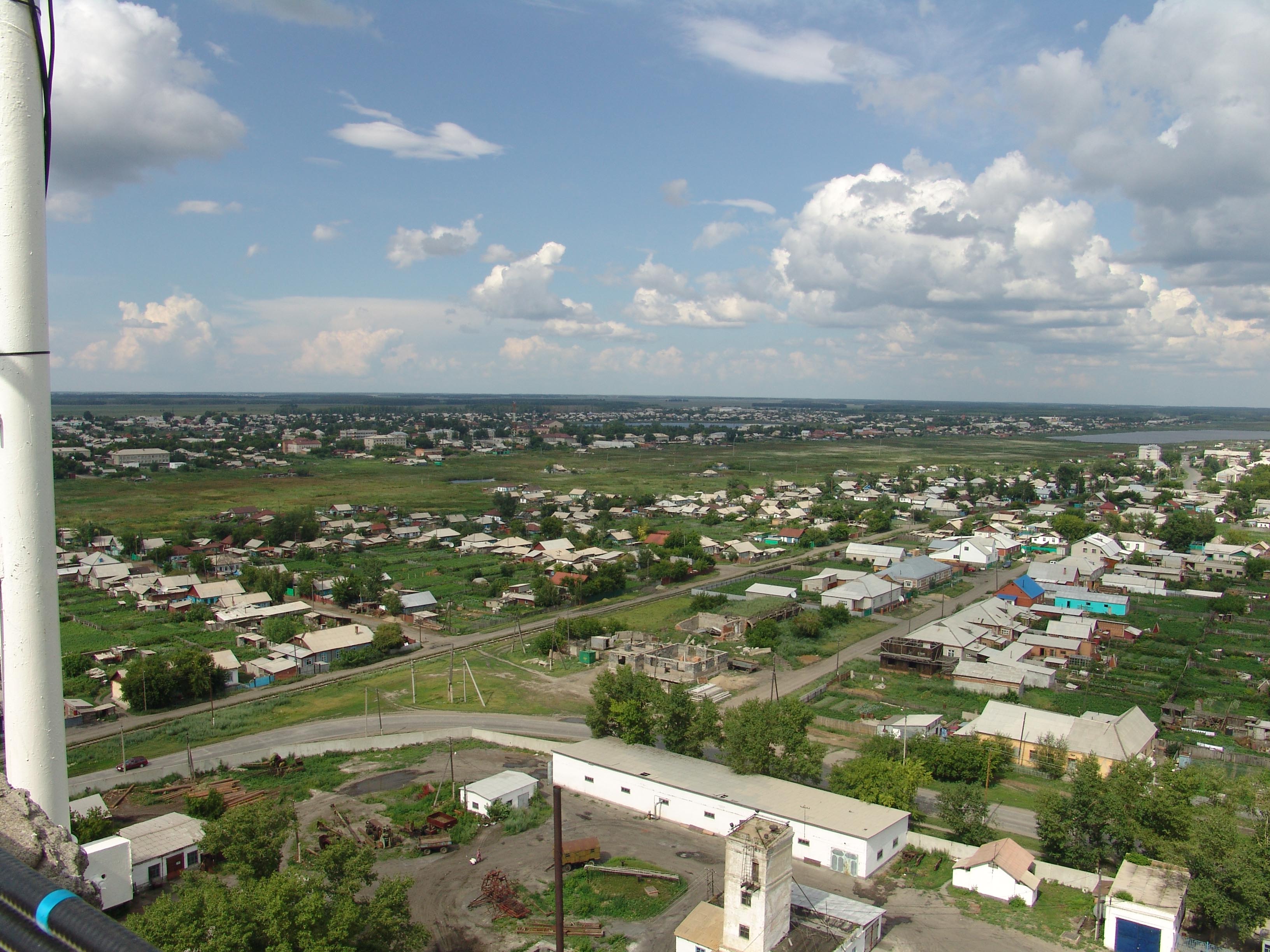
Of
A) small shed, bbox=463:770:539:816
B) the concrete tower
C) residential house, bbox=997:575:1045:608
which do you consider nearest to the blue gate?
the concrete tower

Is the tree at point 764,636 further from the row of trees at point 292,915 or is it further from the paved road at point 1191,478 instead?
the paved road at point 1191,478

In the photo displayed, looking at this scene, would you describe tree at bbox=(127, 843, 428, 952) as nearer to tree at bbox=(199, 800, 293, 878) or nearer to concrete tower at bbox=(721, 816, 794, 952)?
tree at bbox=(199, 800, 293, 878)

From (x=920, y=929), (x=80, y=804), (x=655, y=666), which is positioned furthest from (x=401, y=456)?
(x=920, y=929)

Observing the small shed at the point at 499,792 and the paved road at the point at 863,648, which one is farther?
the paved road at the point at 863,648

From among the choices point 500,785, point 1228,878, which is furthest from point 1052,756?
point 500,785

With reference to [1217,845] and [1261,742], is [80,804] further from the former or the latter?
[1261,742]

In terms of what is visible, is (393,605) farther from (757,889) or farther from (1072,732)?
(757,889)

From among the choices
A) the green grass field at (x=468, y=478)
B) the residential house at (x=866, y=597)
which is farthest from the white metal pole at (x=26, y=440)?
the green grass field at (x=468, y=478)
